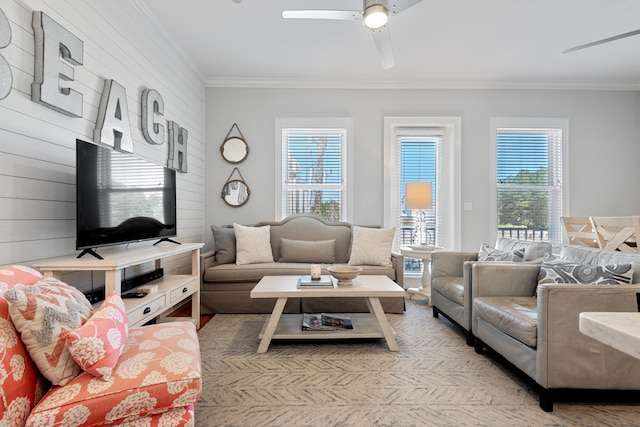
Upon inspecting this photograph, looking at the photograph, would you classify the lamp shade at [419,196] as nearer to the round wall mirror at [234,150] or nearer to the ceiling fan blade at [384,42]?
the ceiling fan blade at [384,42]

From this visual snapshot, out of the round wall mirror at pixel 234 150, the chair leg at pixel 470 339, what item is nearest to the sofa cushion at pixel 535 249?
the chair leg at pixel 470 339

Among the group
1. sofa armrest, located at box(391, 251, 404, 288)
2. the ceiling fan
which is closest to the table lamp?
sofa armrest, located at box(391, 251, 404, 288)

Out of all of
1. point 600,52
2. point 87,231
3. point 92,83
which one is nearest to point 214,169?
point 92,83

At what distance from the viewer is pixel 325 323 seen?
106 inches

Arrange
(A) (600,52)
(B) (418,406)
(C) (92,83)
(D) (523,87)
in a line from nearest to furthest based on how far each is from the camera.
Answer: (B) (418,406)
(C) (92,83)
(A) (600,52)
(D) (523,87)

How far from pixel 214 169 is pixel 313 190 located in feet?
4.24

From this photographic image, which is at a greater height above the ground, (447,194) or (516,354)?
(447,194)

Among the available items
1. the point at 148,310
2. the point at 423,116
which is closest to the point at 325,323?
the point at 148,310

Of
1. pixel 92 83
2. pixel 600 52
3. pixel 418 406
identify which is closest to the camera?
pixel 418 406

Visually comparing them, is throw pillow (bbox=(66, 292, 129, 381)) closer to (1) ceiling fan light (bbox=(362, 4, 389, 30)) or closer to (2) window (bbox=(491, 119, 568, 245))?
(1) ceiling fan light (bbox=(362, 4, 389, 30))

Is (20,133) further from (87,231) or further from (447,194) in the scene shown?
(447,194)

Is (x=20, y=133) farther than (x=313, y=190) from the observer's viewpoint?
No

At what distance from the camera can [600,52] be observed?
11.7ft

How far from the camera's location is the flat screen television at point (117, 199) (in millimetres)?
1911
